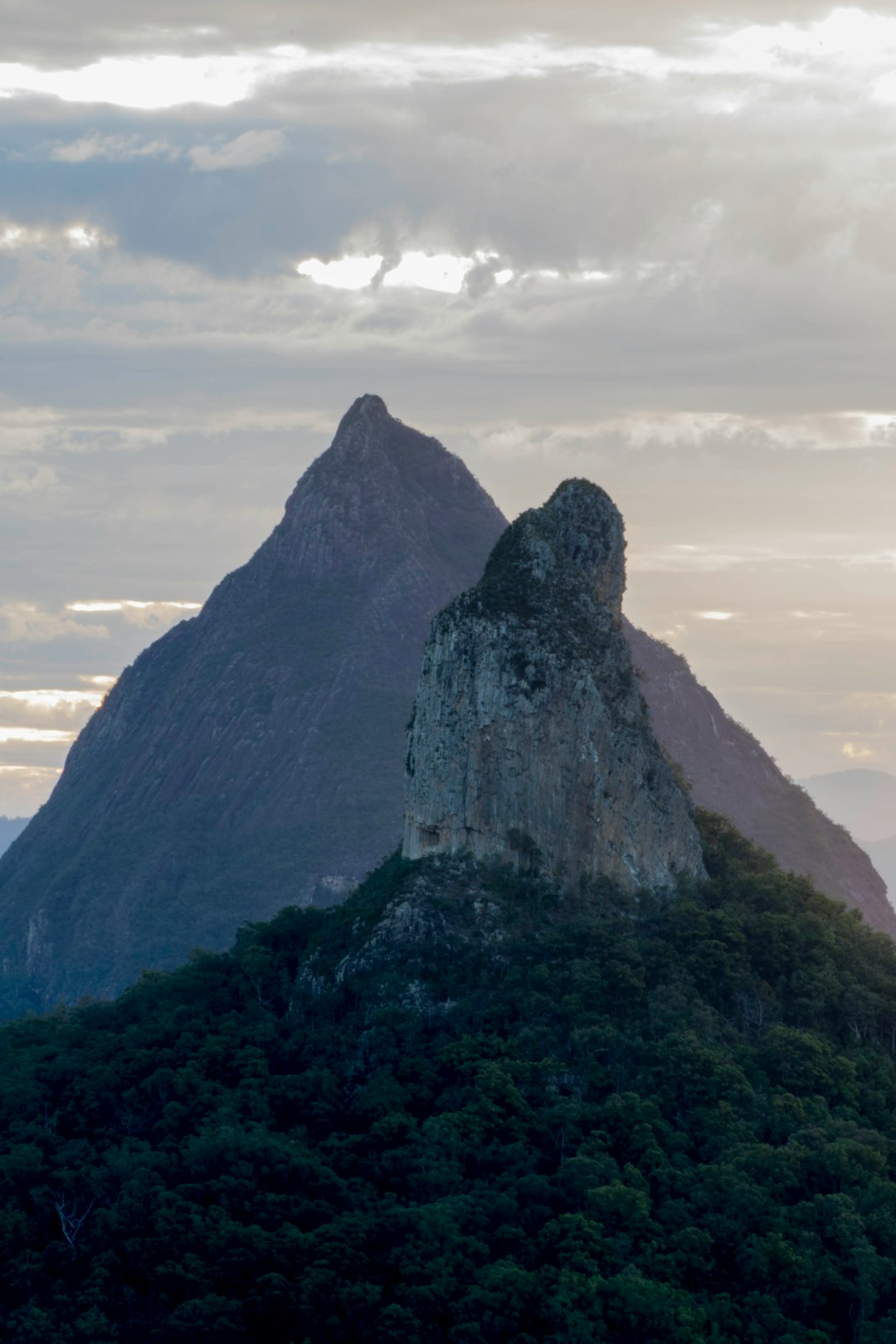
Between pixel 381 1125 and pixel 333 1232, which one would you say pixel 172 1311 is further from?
pixel 381 1125

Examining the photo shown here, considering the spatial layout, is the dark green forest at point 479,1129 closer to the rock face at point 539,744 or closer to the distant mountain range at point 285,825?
the rock face at point 539,744

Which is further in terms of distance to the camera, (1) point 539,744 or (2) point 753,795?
(2) point 753,795

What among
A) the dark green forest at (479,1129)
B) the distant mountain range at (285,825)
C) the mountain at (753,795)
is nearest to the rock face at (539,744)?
the dark green forest at (479,1129)

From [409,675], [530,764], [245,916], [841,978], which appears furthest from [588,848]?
[409,675]

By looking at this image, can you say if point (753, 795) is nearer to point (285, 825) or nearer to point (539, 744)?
→ point (285, 825)

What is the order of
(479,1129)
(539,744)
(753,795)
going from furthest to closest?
(753,795) → (539,744) → (479,1129)

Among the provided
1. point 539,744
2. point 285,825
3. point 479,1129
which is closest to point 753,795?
point 285,825
